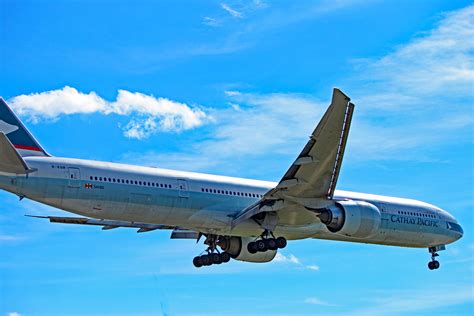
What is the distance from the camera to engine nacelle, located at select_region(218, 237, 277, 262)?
41.5m

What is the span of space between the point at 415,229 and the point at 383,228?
7.70 ft

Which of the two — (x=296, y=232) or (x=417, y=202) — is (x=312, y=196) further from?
(x=417, y=202)

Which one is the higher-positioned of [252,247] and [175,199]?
[175,199]

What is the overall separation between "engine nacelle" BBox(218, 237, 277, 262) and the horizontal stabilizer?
12.6 m

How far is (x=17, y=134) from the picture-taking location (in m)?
34.4

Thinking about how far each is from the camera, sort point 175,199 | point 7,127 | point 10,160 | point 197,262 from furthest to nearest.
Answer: point 197,262
point 175,199
point 7,127
point 10,160

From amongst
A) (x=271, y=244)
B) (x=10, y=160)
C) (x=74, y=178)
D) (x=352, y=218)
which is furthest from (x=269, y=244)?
(x=10, y=160)

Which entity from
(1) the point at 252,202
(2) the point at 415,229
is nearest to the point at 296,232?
(1) the point at 252,202

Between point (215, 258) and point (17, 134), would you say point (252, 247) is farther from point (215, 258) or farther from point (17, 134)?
point (17, 134)

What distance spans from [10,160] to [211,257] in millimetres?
12757

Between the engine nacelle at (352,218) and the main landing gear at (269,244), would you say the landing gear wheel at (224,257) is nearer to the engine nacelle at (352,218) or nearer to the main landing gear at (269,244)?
the main landing gear at (269,244)

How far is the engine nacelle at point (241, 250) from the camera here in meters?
41.5

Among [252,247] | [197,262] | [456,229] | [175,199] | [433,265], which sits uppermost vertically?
[456,229]

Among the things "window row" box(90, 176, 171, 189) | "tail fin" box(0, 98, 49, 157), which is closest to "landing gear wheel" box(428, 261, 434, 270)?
"window row" box(90, 176, 171, 189)
